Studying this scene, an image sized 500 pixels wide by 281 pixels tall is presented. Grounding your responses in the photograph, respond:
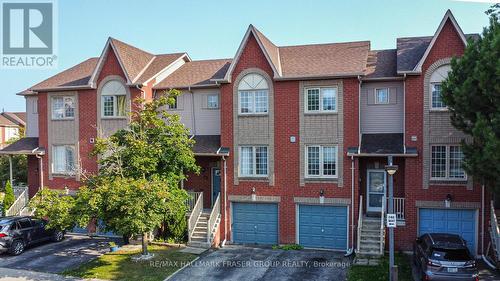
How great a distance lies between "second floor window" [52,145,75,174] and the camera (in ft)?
78.7

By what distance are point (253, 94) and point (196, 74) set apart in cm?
478

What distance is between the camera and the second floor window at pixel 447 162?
1858 centimetres

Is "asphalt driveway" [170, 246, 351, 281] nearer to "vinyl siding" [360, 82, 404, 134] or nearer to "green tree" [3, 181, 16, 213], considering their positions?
"vinyl siding" [360, 82, 404, 134]

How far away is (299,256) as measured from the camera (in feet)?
61.9

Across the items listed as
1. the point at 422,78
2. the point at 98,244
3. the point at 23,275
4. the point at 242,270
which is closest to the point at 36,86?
the point at 98,244

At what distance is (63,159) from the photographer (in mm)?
24172

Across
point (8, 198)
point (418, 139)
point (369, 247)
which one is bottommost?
point (369, 247)

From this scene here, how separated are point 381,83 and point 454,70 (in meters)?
5.02

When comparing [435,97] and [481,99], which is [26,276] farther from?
[435,97]

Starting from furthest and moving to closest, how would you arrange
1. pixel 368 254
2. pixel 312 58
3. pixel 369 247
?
1. pixel 312 58
2. pixel 369 247
3. pixel 368 254

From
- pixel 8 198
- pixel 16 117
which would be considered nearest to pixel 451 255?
pixel 8 198

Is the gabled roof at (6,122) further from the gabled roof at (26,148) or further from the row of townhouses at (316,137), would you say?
the row of townhouses at (316,137)

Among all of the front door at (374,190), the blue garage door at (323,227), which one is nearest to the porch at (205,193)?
the blue garage door at (323,227)

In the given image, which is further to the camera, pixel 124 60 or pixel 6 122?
pixel 6 122
